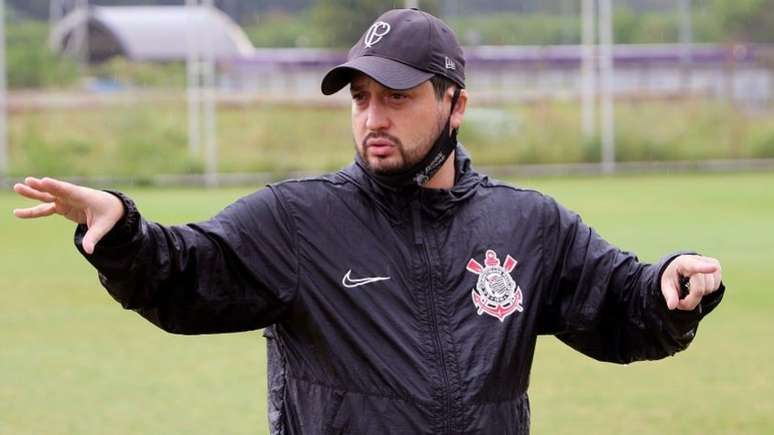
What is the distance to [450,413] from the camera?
347 centimetres

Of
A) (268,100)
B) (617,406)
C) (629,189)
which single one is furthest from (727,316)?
(268,100)

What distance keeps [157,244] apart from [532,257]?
92cm

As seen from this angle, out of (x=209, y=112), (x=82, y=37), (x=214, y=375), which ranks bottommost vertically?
(x=214, y=375)

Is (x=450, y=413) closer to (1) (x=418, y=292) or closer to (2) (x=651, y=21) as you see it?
(1) (x=418, y=292)

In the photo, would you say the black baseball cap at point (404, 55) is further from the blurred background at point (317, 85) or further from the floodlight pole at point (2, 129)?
the floodlight pole at point (2, 129)

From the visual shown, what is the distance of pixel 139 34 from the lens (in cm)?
4619

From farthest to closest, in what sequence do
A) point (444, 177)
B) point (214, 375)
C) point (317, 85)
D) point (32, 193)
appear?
point (317, 85) < point (214, 375) < point (444, 177) < point (32, 193)

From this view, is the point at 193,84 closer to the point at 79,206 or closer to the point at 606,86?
the point at 606,86

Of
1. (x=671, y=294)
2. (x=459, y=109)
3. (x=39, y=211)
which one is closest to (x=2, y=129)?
(x=459, y=109)

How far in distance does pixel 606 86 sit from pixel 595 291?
34.8 meters

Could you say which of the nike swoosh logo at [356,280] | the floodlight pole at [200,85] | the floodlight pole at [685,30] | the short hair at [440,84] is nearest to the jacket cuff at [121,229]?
the nike swoosh logo at [356,280]

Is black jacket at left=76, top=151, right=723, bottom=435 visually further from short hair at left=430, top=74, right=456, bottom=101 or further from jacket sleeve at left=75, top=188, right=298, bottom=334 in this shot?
short hair at left=430, top=74, right=456, bottom=101

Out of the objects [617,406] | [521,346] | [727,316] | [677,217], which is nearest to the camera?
[521,346]

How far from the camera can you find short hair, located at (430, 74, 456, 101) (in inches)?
147
